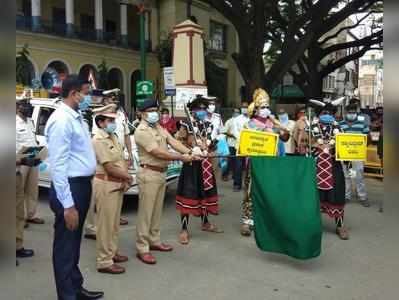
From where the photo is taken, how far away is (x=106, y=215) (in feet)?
15.9

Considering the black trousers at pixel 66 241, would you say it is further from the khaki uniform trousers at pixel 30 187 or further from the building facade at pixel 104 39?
the building facade at pixel 104 39

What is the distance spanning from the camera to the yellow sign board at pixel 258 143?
5852 mm

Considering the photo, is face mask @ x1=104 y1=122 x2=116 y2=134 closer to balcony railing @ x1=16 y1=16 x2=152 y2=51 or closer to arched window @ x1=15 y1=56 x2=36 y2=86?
arched window @ x1=15 y1=56 x2=36 y2=86

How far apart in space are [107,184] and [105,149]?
0.36 m

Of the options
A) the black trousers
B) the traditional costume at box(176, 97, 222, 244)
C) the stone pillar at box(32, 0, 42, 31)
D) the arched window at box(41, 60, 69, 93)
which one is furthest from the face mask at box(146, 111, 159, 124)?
the stone pillar at box(32, 0, 42, 31)

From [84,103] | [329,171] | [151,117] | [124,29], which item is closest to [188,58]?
[329,171]

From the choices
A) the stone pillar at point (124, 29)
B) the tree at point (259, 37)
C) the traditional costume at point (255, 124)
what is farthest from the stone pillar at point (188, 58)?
the stone pillar at point (124, 29)

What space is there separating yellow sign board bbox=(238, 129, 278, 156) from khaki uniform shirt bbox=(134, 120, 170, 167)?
3.44 feet

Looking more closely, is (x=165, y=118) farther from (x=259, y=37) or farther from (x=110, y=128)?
Answer: (x=110, y=128)

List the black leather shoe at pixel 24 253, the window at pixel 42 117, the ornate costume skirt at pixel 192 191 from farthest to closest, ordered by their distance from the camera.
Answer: the window at pixel 42 117 < the ornate costume skirt at pixel 192 191 < the black leather shoe at pixel 24 253

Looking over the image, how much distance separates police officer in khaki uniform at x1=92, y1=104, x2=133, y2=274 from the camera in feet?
15.6

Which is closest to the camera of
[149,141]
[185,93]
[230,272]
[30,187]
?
[230,272]

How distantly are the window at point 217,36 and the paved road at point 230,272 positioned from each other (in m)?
26.0
